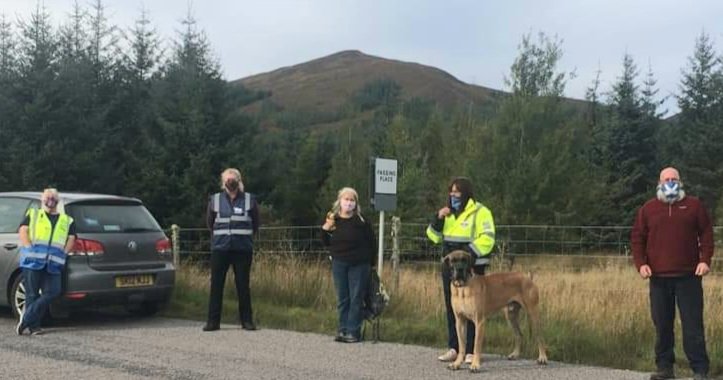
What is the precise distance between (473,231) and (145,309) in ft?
18.4

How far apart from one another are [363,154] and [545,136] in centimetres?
1223

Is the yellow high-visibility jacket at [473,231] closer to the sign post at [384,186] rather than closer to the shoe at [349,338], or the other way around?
the shoe at [349,338]

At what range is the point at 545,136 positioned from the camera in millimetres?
35500

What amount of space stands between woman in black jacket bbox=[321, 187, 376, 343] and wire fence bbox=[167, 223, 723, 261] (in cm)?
713

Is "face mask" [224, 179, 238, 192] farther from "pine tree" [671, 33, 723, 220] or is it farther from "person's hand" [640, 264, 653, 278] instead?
"pine tree" [671, 33, 723, 220]

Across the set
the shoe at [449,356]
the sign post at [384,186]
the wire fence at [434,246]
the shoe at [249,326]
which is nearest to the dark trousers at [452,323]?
the shoe at [449,356]

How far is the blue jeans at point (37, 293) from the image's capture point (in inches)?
381

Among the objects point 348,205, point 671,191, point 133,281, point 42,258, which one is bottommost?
point 133,281

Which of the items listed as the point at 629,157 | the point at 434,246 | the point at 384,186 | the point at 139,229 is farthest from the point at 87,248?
the point at 629,157

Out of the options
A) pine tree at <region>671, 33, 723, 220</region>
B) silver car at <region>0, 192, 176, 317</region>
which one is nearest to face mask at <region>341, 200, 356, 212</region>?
silver car at <region>0, 192, 176, 317</region>

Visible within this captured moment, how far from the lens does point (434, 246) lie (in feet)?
66.1

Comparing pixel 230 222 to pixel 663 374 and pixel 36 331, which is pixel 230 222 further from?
pixel 663 374

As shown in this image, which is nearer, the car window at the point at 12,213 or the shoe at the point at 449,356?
the shoe at the point at 449,356

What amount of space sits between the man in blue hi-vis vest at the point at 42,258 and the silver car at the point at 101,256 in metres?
0.23
